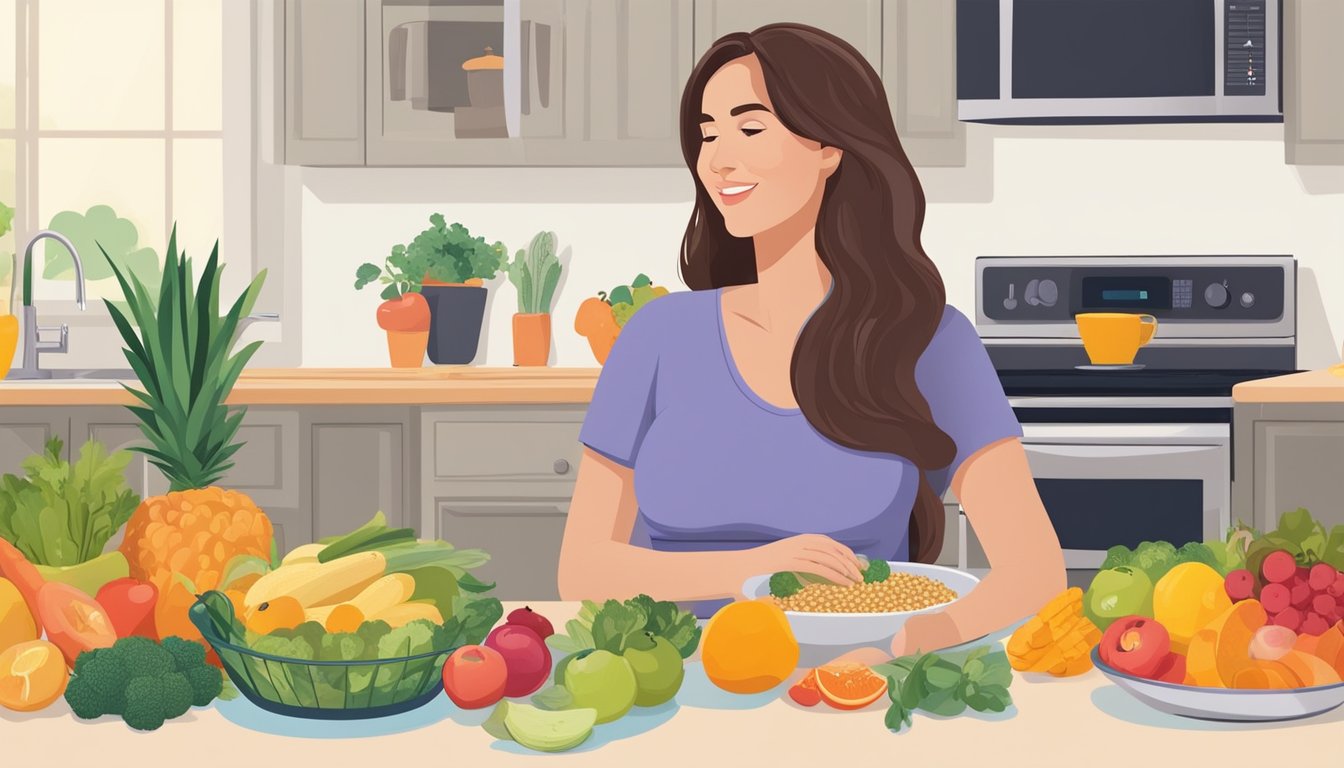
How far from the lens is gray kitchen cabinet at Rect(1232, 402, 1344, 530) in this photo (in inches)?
119

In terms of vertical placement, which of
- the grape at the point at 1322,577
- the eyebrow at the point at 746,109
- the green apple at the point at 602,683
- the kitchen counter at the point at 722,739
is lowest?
the kitchen counter at the point at 722,739

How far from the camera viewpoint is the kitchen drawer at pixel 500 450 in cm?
320

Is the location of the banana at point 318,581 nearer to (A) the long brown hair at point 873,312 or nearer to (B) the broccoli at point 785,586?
(B) the broccoli at point 785,586

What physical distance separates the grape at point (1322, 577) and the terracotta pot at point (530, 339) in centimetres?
290

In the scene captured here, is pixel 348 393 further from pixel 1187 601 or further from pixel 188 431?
pixel 1187 601

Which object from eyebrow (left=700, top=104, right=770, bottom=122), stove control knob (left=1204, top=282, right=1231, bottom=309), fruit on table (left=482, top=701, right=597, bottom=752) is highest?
eyebrow (left=700, top=104, right=770, bottom=122)

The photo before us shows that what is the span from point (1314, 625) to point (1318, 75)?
2.78 m

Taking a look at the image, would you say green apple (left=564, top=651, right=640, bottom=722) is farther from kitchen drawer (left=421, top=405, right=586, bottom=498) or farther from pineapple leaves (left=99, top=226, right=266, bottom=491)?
kitchen drawer (left=421, top=405, right=586, bottom=498)

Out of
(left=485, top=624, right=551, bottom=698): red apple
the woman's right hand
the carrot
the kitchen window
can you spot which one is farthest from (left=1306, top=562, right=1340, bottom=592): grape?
the kitchen window

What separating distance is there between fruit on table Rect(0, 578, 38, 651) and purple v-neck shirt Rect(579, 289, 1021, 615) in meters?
0.67

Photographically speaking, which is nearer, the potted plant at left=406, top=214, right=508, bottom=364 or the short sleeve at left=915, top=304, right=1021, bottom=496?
the short sleeve at left=915, top=304, right=1021, bottom=496

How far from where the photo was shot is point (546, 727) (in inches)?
40.6

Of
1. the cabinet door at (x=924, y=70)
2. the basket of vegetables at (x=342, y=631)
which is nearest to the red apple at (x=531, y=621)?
the basket of vegetables at (x=342, y=631)

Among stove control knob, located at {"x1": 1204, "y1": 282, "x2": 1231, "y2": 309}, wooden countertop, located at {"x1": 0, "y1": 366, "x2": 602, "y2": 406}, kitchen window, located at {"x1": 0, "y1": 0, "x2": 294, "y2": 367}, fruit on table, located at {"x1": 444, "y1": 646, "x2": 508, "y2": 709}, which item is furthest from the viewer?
kitchen window, located at {"x1": 0, "y1": 0, "x2": 294, "y2": 367}
